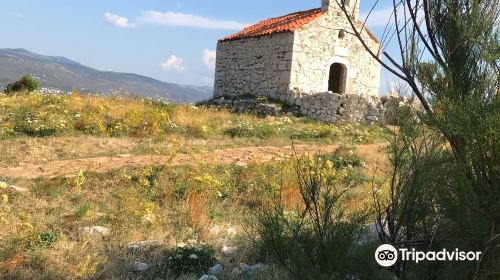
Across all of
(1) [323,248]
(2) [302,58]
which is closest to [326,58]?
(2) [302,58]

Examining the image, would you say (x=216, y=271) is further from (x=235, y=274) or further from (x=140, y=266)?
(x=140, y=266)

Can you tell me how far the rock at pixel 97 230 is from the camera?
4988 millimetres

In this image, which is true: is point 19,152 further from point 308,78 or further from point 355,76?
point 355,76

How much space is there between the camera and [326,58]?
18.2 meters

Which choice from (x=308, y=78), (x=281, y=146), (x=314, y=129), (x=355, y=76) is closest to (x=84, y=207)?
(x=281, y=146)

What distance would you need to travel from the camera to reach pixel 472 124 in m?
2.77

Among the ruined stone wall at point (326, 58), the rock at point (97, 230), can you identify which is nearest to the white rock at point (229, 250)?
the rock at point (97, 230)

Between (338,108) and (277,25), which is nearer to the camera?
(338,108)

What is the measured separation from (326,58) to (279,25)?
2610mm

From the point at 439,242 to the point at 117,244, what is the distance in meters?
3.18

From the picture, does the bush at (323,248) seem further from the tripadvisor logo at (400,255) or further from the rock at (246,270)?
the rock at (246,270)

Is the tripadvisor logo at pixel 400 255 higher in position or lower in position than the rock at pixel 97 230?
higher

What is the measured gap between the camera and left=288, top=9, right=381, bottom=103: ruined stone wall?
1741 centimetres

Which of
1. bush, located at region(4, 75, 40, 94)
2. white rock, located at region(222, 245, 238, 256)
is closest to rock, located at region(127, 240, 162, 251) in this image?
white rock, located at region(222, 245, 238, 256)
